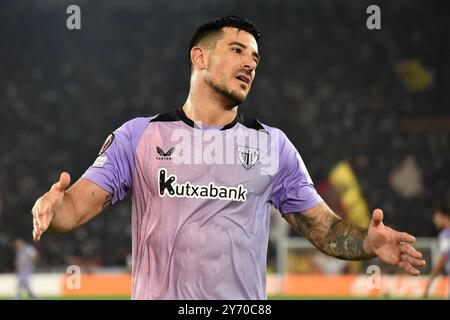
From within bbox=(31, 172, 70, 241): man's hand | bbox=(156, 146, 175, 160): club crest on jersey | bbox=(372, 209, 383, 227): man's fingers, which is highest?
bbox=(156, 146, 175, 160): club crest on jersey

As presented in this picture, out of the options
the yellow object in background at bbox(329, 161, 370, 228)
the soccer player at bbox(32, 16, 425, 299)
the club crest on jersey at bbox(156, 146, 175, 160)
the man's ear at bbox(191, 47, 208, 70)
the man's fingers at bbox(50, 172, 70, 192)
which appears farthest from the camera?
the yellow object in background at bbox(329, 161, 370, 228)

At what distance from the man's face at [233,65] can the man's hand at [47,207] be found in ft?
3.55

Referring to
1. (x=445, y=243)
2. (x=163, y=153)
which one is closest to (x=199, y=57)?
(x=163, y=153)

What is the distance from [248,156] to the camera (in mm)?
4258

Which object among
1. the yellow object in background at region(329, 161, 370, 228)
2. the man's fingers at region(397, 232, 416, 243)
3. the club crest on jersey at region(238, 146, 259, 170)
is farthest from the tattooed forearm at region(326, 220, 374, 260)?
the yellow object in background at region(329, 161, 370, 228)

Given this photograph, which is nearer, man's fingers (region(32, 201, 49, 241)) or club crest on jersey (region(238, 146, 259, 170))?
man's fingers (region(32, 201, 49, 241))

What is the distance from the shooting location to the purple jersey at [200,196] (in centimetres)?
394

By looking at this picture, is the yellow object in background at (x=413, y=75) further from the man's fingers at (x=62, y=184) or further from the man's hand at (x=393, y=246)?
the man's fingers at (x=62, y=184)

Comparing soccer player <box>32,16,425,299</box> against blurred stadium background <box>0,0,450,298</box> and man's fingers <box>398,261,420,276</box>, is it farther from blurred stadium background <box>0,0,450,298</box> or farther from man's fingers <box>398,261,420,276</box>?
blurred stadium background <box>0,0,450,298</box>

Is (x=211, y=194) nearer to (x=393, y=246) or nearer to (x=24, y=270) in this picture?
(x=393, y=246)

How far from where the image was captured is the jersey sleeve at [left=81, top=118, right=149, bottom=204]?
4.10 m

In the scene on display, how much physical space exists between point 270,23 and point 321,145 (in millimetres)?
8247
